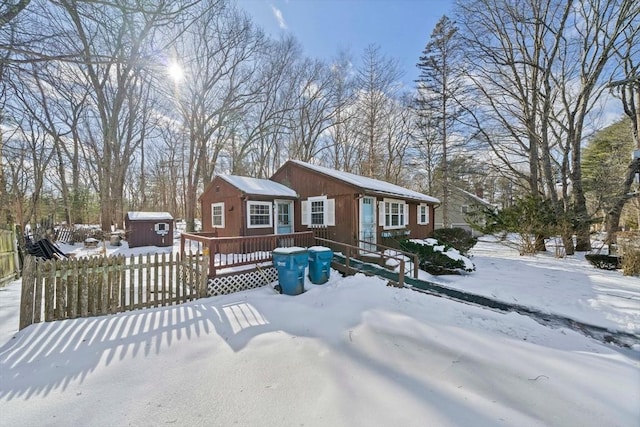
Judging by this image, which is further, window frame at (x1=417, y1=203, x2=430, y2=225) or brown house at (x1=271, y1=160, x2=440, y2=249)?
window frame at (x1=417, y1=203, x2=430, y2=225)

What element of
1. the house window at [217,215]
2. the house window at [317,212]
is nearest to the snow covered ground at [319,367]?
the house window at [317,212]

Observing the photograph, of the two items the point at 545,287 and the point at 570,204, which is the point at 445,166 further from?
the point at 545,287

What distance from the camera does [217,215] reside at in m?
13.1

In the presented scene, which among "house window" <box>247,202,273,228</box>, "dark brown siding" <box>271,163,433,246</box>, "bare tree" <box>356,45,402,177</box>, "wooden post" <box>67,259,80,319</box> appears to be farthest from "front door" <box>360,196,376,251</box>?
"bare tree" <box>356,45,402,177</box>

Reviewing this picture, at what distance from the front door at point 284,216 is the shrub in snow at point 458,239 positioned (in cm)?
752

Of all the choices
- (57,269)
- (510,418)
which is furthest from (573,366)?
(57,269)

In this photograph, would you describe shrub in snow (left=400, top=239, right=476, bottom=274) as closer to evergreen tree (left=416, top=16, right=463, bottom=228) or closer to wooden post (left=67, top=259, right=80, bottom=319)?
wooden post (left=67, top=259, right=80, bottom=319)

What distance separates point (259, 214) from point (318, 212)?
260cm

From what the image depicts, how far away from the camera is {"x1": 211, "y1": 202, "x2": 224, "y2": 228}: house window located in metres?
12.7

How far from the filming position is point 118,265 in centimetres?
494

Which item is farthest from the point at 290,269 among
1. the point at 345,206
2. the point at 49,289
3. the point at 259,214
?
the point at 259,214

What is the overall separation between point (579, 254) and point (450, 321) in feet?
41.3

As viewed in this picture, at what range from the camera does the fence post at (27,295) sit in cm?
414

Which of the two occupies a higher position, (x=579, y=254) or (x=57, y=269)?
(x=57, y=269)
